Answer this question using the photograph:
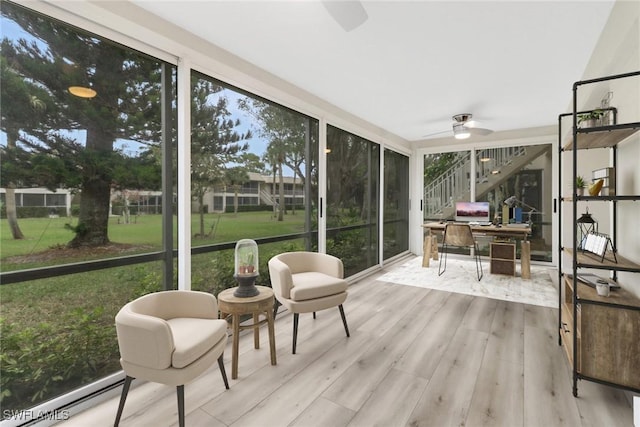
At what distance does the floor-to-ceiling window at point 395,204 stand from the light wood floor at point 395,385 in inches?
113

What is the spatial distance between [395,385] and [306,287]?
0.94 meters

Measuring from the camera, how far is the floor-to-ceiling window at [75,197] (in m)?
1.60

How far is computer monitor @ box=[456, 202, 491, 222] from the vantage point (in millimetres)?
5305

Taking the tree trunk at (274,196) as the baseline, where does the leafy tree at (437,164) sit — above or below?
above

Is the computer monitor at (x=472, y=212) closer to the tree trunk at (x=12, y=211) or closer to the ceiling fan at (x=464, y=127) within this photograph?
the ceiling fan at (x=464, y=127)

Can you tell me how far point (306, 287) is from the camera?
2426 millimetres

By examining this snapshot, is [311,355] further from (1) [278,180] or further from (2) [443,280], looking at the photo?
(2) [443,280]

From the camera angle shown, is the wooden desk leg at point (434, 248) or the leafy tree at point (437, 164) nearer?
the wooden desk leg at point (434, 248)

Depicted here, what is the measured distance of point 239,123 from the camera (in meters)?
2.96

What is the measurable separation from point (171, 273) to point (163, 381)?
35.5 inches

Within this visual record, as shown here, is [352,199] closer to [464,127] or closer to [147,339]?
[464,127]

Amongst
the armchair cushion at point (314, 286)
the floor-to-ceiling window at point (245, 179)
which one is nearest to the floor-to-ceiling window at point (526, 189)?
the floor-to-ceiling window at point (245, 179)

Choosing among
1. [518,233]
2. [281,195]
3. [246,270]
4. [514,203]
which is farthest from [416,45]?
[514,203]

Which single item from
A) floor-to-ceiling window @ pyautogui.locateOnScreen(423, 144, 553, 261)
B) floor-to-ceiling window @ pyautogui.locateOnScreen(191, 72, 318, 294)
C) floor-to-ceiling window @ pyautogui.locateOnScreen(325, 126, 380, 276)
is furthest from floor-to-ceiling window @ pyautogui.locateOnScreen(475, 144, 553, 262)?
floor-to-ceiling window @ pyautogui.locateOnScreen(191, 72, 318, 294)
